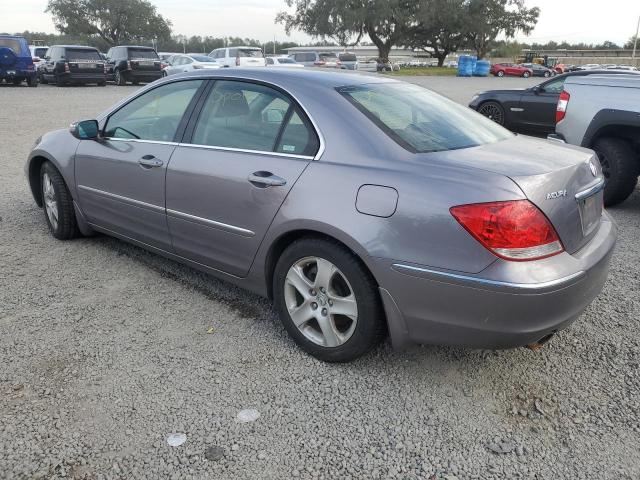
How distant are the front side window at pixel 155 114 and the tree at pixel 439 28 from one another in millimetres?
59663

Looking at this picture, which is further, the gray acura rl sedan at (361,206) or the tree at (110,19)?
the tree at (110,19)

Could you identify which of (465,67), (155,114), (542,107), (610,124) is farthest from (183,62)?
(465,67)

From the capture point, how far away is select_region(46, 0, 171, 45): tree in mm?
67625

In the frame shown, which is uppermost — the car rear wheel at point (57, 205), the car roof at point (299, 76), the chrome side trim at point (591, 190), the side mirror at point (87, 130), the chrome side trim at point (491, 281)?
the car roof at point (299, 76)

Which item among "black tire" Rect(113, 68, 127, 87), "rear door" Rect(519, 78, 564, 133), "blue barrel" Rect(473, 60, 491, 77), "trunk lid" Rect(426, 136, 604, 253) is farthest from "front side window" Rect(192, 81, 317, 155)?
"blue barrel" Rect(473, 60, 491, 77)

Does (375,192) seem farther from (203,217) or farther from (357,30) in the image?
(357,30)

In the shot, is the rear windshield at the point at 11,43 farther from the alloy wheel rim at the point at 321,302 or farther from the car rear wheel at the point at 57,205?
the alloy wheel rim at the point at 321,302

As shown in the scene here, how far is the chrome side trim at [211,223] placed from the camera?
319 cm

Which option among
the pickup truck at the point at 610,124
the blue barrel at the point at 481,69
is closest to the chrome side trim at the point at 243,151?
the pickup truck at the point at 610,124

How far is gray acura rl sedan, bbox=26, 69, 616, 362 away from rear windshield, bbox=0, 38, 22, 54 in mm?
20219

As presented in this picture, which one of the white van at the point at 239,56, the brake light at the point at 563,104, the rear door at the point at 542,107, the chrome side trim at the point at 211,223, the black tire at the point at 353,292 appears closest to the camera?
the black tire at the point at 353,292

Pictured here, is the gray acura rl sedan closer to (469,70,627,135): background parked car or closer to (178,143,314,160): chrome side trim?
(178,143,314,160): chrome side trim

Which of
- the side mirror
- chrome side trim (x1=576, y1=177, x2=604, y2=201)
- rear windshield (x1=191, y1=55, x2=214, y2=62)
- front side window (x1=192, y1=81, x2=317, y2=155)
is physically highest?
front side window (x1=192, y1=81, x2=317, y2=155)

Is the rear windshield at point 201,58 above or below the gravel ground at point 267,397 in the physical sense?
above
